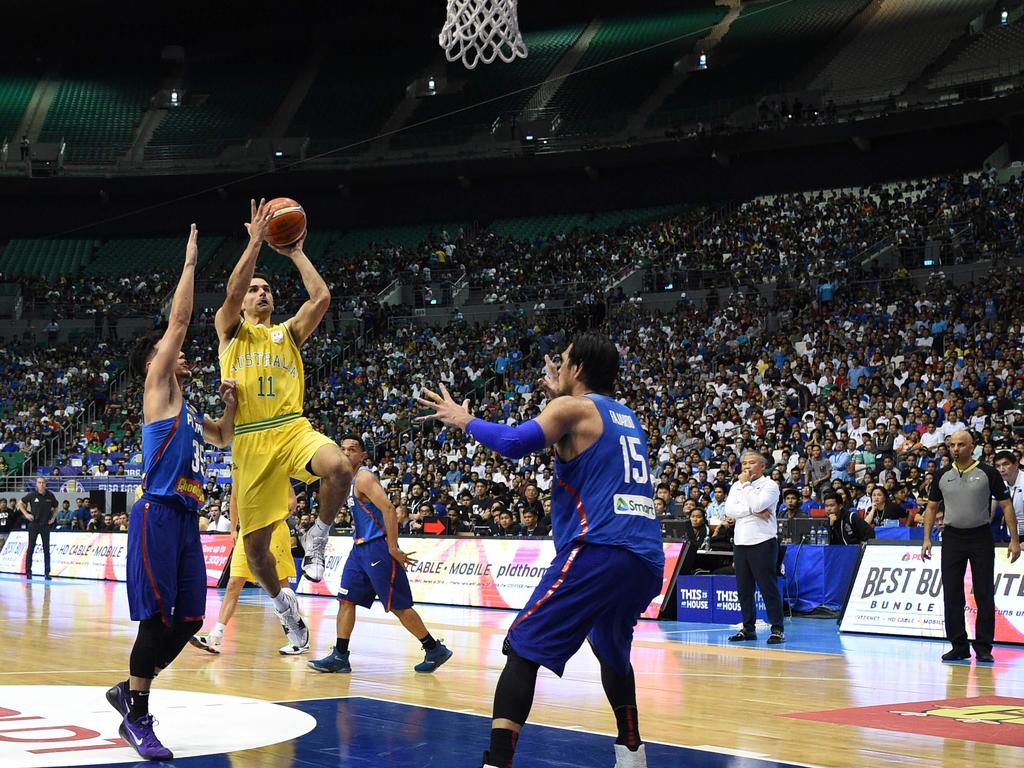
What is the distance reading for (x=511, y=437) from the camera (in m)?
4.88

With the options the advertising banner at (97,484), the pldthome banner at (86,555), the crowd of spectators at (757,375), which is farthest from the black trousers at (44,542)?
the advertising banner at (97,484)

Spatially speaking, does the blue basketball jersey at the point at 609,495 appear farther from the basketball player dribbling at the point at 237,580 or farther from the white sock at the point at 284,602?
the basketball player dribbling at the point at 237,580

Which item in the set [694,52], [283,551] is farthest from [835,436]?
[694,52]

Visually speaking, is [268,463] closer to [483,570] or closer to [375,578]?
Answer: [375,578]

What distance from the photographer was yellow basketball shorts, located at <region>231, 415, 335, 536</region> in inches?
307

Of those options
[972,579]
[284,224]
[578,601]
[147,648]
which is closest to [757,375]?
[972,579]

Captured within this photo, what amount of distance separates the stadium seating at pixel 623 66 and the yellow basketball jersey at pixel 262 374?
3549cm

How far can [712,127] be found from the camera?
3909cm

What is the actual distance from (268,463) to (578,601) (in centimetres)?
335

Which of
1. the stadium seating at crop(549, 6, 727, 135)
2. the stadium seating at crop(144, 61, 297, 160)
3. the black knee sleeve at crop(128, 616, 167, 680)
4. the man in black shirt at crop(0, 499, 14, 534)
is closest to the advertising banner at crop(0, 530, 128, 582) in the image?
the man in black shirt at crop(0, 499, 14, 534)

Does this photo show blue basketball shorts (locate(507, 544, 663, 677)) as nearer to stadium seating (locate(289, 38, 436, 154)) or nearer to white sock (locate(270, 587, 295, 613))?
white sock (locate(270, 587, 295, 613))

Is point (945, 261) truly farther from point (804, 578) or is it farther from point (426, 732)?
point (426, 732)

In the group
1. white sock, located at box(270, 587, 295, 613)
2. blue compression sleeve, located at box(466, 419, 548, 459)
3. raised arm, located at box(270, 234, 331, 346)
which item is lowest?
white sock, located at box(270, 587, 295, 613)

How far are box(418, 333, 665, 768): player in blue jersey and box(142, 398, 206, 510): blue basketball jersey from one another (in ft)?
6.01
